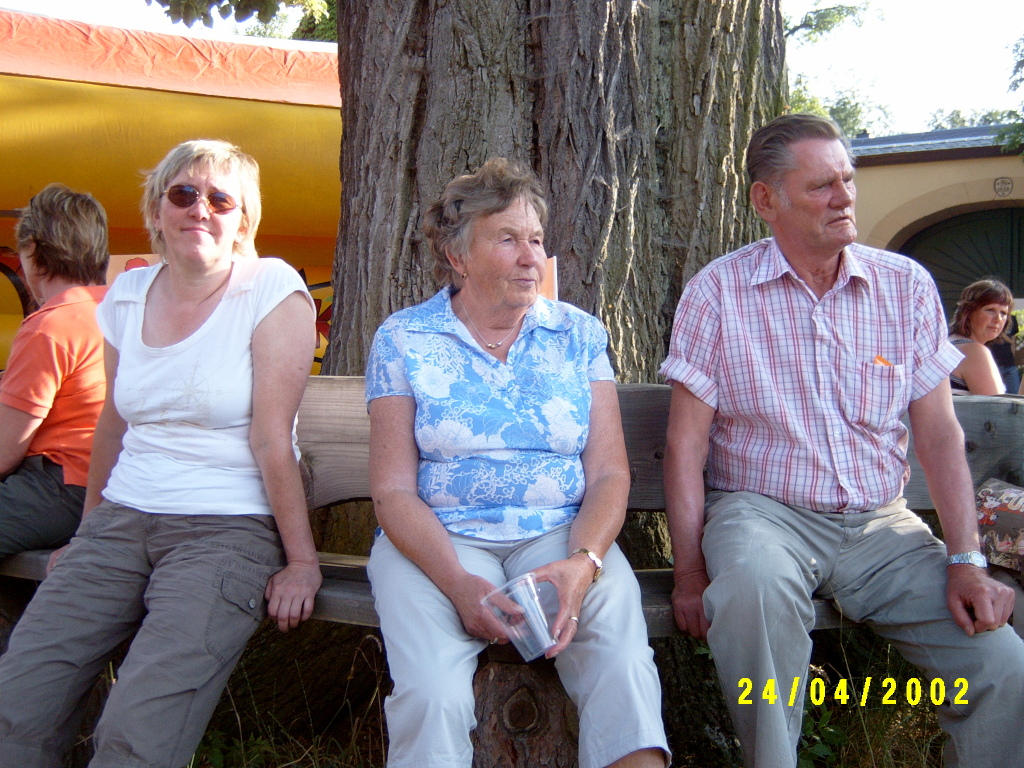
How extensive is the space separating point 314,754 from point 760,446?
138cm

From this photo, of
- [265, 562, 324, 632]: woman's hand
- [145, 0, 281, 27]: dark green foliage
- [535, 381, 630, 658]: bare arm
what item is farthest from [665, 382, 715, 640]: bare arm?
[145, 0, 281, 27]: dark green foliage

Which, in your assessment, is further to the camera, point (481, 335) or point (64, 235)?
point (64, 235)

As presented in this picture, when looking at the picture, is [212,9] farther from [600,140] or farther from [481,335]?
Answer: [481,335]

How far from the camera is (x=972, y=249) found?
43.3 ft

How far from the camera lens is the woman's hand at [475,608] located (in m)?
1.87

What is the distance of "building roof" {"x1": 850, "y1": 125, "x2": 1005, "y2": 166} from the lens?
12680 mm

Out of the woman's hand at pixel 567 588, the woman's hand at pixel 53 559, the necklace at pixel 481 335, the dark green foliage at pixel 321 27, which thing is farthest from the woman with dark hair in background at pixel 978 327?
the dark green foliage at pixel 321 27

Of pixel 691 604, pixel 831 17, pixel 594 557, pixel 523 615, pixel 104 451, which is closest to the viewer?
pixel 523 615

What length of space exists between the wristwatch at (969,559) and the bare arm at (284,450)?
4.53ft

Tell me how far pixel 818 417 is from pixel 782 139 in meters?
0.68

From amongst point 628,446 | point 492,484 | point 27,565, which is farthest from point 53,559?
point 628,446

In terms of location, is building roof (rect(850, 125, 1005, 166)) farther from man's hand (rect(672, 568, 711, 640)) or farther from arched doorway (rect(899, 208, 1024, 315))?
man's hand (rect(672, 568, 711, 640))

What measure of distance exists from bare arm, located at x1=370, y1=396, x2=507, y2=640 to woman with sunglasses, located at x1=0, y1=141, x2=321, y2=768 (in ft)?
0.75

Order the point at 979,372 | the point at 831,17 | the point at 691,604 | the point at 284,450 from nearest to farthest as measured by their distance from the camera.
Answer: the point at 691,604
the point at 284,450
the point at 979,372
the point at 831,17
